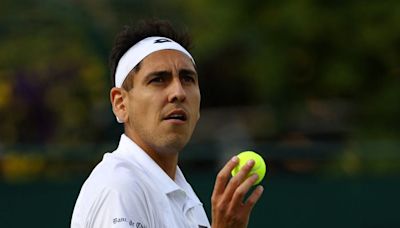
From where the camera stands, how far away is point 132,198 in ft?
11.6

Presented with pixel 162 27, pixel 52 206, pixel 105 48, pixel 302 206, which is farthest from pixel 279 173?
pixel 162 27

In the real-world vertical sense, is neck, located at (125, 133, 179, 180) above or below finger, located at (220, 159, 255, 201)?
above

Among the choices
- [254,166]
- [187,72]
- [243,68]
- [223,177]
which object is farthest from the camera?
[243,68]

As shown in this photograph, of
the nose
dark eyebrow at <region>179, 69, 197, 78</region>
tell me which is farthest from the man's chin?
dark eyebrow at <region>179, 69, 197, 78</region>

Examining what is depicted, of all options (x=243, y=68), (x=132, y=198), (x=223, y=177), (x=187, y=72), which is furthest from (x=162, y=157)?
(x=243, y=68)

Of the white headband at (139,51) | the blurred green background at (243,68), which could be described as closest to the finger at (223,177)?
the white headband at (139,51)

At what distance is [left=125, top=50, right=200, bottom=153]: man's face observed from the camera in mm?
3889

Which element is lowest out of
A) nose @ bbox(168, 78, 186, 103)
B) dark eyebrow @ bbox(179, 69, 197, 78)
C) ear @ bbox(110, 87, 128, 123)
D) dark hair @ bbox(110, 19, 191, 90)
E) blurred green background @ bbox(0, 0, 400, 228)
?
nose @ bbox(168, 78, 186, 103)

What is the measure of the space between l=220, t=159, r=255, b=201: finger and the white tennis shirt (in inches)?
10.8

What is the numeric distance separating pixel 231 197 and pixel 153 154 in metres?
0.56

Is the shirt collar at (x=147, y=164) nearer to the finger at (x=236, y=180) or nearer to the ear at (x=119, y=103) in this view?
the ear at (x=119, y=103)

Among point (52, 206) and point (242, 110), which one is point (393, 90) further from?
point (52, 206)

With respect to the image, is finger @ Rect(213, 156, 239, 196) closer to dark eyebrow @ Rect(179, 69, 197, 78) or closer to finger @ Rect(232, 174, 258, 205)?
finger @ Rect(232, 174, 258, 205)

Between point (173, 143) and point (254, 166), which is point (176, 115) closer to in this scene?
point (173, 143)
